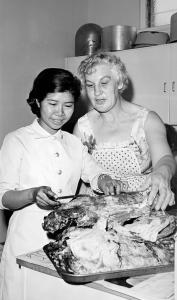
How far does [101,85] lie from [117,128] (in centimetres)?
26

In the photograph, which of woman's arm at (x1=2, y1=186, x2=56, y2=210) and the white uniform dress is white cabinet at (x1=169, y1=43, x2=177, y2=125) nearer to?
the white uniform dress

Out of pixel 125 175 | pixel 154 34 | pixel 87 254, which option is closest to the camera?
pixel 87 254

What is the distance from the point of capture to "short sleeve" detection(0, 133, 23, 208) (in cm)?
143

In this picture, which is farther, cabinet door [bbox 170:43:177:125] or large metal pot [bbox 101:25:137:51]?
large metal pot [bbox 101:25:137:51]

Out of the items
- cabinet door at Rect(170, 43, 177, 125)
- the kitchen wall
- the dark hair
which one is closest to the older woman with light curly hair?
the dark hair

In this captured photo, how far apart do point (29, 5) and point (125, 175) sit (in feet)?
7.90

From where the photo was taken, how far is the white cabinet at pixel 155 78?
3.09 metres

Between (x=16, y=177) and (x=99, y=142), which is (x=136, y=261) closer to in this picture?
(x=16, y=177)

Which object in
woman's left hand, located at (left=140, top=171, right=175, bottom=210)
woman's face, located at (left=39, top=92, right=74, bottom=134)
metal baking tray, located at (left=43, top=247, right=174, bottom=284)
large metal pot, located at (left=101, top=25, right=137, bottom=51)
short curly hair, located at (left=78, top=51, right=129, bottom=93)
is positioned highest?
large metal pot, located at (left=101, top=25, right=137, bottom=51)

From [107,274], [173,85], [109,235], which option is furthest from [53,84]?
[173,85]

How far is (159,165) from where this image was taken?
1.50 metres

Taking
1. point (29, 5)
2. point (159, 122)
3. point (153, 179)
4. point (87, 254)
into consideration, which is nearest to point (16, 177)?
point (153, 179)

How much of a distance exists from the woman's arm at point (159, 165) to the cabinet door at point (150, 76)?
4.37ft

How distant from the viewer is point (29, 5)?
3.57 m
